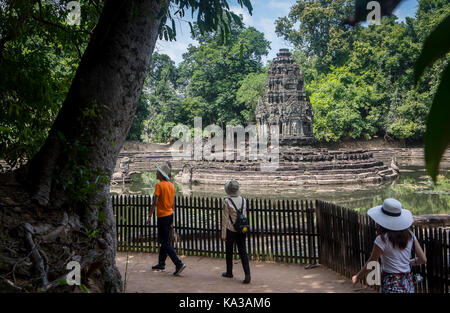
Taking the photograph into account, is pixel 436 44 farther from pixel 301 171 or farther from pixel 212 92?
pixel 212 92

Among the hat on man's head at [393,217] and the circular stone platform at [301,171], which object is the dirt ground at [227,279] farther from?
the circular stone platform at [301,171]

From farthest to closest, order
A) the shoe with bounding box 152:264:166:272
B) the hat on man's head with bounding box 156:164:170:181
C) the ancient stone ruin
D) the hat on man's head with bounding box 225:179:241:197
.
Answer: the ancient stone ruin < the shoe with bounding box 152:264:166:272 < the hat on man's head with bounding box 156:164:170:181 < the hat on man's head with bounding box 225:179:241:197

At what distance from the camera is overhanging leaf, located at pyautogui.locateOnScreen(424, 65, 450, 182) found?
55.1 inches

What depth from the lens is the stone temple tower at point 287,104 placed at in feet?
92.0

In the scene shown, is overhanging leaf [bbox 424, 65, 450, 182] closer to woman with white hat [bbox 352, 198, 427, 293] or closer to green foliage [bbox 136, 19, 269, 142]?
woman with white hat [bbox 352, 198, 427, 293]

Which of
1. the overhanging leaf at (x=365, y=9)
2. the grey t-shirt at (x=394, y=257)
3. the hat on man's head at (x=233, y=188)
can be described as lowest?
the grey t-shirt at (x=394, y=257)

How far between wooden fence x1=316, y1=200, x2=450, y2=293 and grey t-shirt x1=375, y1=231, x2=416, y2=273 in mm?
1439

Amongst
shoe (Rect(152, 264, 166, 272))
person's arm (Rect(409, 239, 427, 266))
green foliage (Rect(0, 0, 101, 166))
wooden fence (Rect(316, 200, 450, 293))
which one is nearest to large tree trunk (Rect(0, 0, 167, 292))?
green foliage (Rect(0, 0, 101, 166))

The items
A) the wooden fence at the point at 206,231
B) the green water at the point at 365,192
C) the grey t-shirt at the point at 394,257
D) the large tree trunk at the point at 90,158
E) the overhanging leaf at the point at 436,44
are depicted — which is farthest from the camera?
the green water at the point at 365,192

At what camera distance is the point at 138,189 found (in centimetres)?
2219

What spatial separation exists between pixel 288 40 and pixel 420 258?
168 ft

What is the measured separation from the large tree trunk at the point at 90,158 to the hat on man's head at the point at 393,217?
2572mm

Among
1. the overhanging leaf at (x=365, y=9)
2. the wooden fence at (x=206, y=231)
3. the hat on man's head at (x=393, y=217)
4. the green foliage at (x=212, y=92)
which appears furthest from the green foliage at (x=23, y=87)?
the green foliage at (x=212, y=92)
